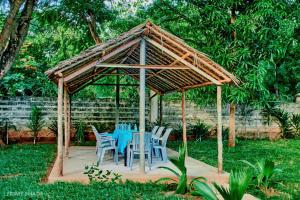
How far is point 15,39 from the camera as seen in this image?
9992 millimetres

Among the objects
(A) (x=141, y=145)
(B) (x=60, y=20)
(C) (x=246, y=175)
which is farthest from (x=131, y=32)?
(B) (x=60, y=20)

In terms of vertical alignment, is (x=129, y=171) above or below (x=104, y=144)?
below

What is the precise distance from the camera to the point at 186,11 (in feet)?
46.9

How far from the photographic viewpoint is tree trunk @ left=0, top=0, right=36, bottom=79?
391 inches

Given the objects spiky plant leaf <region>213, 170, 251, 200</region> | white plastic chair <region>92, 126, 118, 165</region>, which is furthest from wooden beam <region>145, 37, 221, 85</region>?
spiky plant leaf <region>213, 170, 251, 200</region>

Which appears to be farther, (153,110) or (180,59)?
(153,110)

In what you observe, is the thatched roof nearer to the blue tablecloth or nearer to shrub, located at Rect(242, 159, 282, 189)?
the blue tablecloth

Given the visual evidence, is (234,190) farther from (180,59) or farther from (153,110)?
(153,110)

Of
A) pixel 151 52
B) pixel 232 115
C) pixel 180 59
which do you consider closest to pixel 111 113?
pixel 232 115

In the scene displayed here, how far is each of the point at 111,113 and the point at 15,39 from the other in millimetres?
7001

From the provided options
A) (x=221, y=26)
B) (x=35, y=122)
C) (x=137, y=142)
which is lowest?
(x=137, y=142)

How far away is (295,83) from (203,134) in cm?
873

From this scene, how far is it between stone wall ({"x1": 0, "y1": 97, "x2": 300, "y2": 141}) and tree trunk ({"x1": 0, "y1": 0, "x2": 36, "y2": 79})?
5.96 meters

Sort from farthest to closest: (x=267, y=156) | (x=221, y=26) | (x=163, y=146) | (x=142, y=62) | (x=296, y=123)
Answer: (x=296, y=123) → (x=221, y=26) → (x=267, y=156) → (x=163, y=146) → (x=142, y=62)
